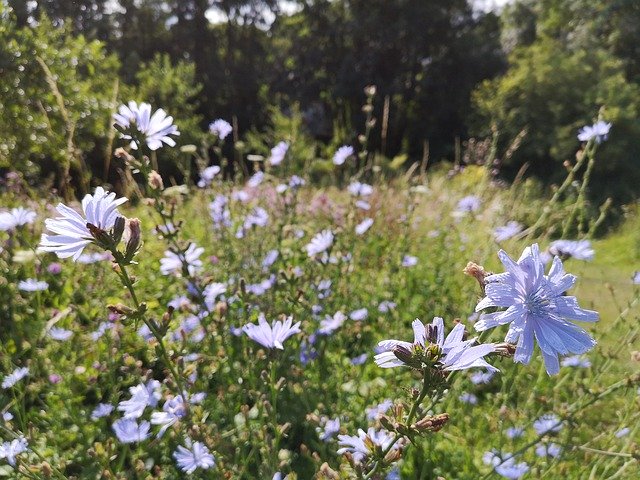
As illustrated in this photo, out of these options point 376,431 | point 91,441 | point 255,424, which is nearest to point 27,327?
point 91,441

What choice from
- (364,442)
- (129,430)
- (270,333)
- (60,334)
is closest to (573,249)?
(270,333)

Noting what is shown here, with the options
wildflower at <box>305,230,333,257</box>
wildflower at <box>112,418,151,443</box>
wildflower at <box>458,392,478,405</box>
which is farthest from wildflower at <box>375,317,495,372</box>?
wildflower at <box>458,392,478,405</box>

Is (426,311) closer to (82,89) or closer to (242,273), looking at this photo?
(242,273)

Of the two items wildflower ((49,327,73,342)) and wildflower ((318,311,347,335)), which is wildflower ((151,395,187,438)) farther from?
wildflower ((49,327,73,342))

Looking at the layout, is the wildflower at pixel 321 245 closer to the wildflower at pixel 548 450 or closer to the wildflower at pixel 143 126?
the wildflower at pixel 143 126

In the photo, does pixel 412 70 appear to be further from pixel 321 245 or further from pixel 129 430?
pixel 129 430

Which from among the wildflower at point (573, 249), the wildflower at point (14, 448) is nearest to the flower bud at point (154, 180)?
the wildflower at point (14, 448)

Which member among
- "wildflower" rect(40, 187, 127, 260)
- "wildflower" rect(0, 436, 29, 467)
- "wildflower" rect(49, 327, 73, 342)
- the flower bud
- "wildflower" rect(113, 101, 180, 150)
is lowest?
"wildflower" rect(0, 436, 29, 467)
